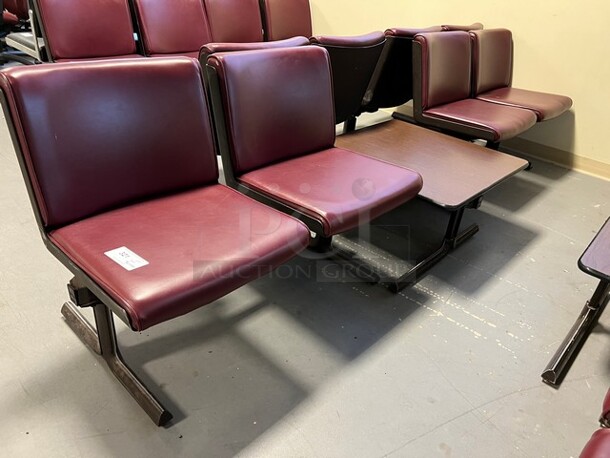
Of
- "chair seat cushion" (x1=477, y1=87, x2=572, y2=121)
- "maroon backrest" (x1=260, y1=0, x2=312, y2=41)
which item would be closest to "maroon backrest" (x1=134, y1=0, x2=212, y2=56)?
"maroon backrest" (x1=260, y1=0, x2=312, y2=41)

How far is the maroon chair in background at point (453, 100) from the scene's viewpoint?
2.37 m

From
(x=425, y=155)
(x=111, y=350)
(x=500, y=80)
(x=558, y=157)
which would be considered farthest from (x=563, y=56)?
(x=111, y=350)

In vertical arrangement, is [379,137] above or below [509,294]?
above

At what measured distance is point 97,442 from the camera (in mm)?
1148

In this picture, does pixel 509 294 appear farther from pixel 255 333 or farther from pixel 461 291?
pixel 255 333

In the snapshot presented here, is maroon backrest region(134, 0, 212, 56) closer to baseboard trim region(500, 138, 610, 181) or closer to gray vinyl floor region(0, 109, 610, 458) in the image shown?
gray vinyl floor region(0, 109, 610, 458)

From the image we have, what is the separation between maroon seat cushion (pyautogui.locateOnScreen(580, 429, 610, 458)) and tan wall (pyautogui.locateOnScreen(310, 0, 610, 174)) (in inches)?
108

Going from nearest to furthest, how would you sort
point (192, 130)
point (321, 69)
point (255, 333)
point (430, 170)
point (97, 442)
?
point (97, 442) < point (192, 130) < point (255, 333) < point (321, 69) < point (430, 170)

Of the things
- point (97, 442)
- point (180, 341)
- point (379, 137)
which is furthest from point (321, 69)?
point (97, 442)

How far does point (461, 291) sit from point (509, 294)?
0.65 feet

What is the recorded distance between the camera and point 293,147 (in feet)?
5.73

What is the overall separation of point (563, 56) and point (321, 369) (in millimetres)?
2798

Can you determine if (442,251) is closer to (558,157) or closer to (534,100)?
(534,100)

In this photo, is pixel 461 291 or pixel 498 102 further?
pixel 498 102
